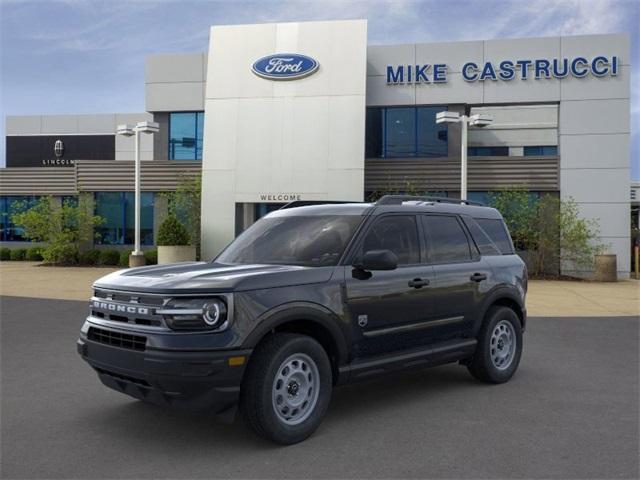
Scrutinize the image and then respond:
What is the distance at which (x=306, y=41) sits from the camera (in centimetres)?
2361

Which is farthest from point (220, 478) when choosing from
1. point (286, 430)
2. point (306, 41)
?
point (306, 41)

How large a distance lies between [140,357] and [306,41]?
2102 centimetres

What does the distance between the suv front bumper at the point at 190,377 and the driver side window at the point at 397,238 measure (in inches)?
68.2

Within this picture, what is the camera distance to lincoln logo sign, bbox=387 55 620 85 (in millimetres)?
22625

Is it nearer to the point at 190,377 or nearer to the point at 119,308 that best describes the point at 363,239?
the point at 190,377

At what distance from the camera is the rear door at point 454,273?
5.95 metres

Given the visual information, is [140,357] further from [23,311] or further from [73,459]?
[23,311]

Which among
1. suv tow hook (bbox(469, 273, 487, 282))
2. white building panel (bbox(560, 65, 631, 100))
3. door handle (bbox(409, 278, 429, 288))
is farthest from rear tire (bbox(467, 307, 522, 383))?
white building panel (bbox(560, 65, 631, 100))

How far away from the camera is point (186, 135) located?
89.6 ft

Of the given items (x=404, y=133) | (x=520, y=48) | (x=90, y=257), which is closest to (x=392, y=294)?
(x=404, y=133)

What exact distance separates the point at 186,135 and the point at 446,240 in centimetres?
2272

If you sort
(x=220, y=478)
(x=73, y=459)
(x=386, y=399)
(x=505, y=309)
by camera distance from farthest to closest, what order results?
1. (x=505, y=309)
2. (x=386, y=399)
3. (x=73, y=459)
4. (x=220, y=478)

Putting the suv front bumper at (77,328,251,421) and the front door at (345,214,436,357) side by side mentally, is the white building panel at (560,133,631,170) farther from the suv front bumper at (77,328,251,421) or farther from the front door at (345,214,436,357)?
the suv front bumper at (77,328,251,421)

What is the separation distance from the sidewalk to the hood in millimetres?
8739
